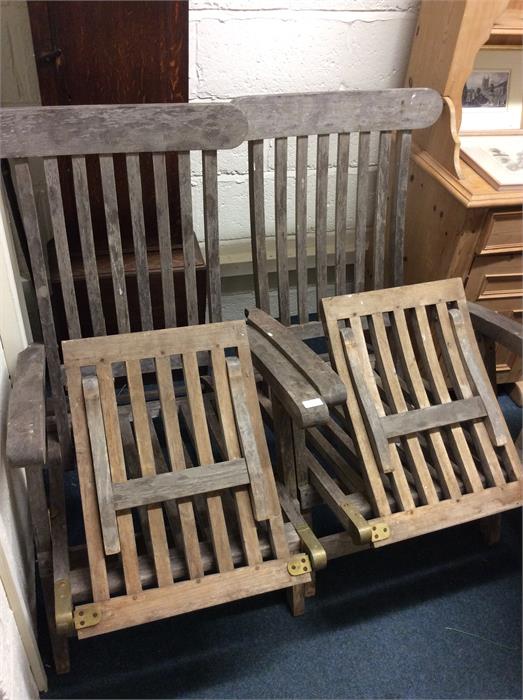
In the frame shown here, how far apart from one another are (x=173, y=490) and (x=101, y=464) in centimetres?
15

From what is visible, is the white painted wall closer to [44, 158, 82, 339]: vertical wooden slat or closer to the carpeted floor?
[44, 158, 82, 339]: vertical wooden slat

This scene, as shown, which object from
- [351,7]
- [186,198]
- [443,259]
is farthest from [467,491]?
[351,7]

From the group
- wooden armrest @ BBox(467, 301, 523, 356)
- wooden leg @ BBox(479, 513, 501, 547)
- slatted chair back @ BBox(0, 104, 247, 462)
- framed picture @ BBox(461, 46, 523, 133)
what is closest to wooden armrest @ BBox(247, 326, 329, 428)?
slatted chair back @ BBox(0, 104, 247, 462)

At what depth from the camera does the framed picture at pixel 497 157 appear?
1737 millimetres

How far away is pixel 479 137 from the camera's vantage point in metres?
1.99

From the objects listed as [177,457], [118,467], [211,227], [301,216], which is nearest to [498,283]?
[301,216]

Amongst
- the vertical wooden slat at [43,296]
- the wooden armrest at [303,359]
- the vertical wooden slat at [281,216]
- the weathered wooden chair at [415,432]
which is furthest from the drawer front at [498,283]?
the vertical wooden slat at [43,296]

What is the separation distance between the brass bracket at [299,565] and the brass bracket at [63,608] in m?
0.41

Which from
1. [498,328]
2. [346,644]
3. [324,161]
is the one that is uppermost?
[324,161]

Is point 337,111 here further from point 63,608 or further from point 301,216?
point 63,608

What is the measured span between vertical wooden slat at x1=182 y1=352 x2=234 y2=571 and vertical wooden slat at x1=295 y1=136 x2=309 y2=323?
44cm

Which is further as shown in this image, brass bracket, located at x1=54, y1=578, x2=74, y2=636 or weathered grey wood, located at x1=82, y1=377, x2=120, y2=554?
weathered grey wood, located at x1=82, y1=377, x2=120, y2=554

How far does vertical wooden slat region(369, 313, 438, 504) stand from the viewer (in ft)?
4.57

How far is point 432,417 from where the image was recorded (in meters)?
1.44
